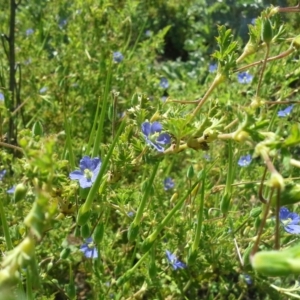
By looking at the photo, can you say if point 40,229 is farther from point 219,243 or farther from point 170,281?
point 170,281

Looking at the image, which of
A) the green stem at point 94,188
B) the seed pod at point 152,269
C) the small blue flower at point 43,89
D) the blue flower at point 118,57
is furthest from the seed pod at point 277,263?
the blue flower at point 118,57

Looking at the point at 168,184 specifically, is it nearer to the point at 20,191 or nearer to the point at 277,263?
the point at 20,191

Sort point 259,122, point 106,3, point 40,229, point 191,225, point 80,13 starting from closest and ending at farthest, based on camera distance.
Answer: point 40,229 → point 259,122 → point 191,225 → point 106,3 → point 80,13

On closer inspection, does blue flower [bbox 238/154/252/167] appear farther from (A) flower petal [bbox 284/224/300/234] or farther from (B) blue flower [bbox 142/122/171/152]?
(B) blue flower [bbox 142/122/171/152]

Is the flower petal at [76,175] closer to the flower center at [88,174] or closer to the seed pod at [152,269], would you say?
the flower center at [88,174]

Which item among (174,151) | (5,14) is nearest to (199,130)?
(174,151)

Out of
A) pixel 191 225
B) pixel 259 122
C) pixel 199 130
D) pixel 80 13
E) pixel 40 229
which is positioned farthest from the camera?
pixel 80 13

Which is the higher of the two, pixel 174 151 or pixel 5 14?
pixel 5 14
